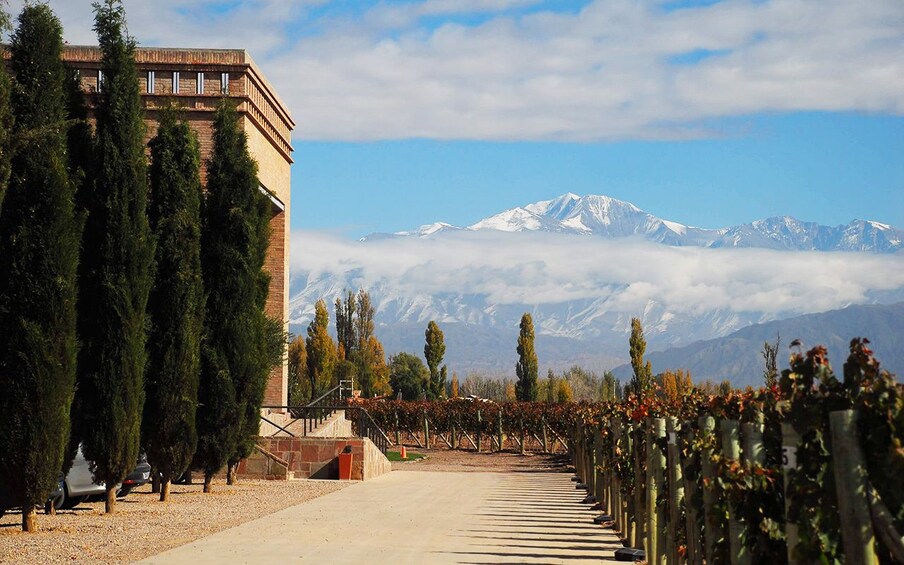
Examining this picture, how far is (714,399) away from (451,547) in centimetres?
565

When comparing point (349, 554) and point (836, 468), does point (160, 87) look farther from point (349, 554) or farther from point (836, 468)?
point (836, 468)

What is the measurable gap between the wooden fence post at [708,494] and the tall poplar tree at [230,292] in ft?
51.0

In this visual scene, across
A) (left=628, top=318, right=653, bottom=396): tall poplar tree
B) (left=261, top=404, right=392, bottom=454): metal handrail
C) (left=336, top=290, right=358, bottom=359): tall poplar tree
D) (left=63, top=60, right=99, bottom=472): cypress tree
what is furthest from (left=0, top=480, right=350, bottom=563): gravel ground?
(left=336, top=290, right=358, bottom=359): tall poplar tree

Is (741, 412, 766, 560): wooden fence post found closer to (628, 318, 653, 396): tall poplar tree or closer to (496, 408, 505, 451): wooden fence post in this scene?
(496, 408, 505, 451): wooden fence post

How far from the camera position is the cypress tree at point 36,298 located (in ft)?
48.8

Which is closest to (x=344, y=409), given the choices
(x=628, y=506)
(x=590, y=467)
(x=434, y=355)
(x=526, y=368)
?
(x=590, y=467)

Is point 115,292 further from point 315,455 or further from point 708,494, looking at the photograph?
point 315,455

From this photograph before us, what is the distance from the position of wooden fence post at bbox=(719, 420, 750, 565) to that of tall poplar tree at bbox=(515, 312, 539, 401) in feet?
241

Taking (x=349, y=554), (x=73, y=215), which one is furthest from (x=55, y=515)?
(x=349, y=554)

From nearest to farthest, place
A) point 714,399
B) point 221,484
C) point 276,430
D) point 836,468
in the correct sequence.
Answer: point 836,468 → point 714,399 → point 221,484 → point 276,430

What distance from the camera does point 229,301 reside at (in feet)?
77.8

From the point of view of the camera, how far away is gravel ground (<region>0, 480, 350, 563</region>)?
13.6 meters

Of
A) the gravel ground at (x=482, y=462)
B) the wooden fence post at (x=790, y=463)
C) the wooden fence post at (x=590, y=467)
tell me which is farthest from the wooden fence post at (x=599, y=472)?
the gravel ground at (x=482, y=462)

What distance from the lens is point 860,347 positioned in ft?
17.7
